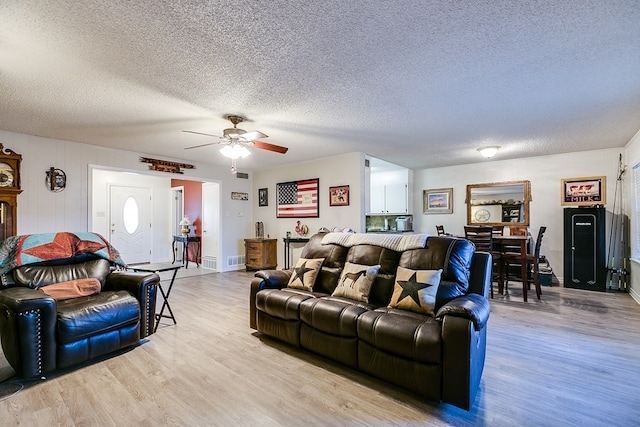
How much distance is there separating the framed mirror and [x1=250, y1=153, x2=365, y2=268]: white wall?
2.78 meters

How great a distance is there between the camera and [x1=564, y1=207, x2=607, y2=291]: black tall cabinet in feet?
16.5

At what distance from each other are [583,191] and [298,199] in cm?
536

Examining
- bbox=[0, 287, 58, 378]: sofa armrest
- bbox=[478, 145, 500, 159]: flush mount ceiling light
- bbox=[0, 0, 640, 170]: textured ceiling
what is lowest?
bbox=[0, 287, 58, 378]: sofa armrest

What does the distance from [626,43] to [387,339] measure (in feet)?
8.58

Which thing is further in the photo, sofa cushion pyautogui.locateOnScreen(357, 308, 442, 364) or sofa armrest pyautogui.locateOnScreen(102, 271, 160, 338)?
sofa armrest pyautogui.locateOnScreen(102, 271, 160, 338)

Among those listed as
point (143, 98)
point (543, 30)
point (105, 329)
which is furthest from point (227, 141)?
point (543, 30)

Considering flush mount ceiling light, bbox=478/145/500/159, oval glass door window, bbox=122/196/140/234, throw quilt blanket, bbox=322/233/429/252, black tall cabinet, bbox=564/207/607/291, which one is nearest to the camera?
throw quilt blanket, bbox=322/233/429/252

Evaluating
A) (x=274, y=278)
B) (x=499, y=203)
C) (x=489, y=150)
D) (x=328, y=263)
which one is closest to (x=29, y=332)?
(x=274, y=278)

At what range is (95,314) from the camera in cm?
256

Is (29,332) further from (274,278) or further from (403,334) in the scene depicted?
(403,334)

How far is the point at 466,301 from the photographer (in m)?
2.08

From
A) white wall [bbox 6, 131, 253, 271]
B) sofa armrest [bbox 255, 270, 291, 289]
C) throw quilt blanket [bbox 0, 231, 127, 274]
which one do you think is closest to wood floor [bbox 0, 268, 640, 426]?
sofa armrest [bbox 255, 270, 291, 289]

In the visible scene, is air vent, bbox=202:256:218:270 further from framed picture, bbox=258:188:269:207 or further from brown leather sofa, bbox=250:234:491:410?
brown leather sofa, bbox=250:234:491:410

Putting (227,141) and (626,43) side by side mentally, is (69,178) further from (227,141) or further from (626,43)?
(626,43)
